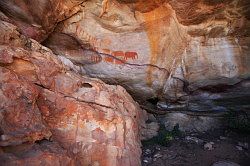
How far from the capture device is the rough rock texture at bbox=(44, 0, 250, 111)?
5.29 meters

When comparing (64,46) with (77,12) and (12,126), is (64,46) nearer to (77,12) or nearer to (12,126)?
(77,12)

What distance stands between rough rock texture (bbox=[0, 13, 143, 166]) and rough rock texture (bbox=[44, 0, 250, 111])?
803mm

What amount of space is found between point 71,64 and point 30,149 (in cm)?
221

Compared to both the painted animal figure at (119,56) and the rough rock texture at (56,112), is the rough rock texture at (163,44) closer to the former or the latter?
the painted animal figure at (119,56)

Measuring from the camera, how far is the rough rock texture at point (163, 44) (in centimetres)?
529

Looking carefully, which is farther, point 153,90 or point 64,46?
point 153,90

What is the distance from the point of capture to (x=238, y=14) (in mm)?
5418

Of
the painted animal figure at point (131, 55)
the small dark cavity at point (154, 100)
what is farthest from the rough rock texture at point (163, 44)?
the small dark cavity at point (154, 100)

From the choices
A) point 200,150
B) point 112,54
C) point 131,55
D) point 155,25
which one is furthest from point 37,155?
point 200,150

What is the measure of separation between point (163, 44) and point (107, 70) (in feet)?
3.76

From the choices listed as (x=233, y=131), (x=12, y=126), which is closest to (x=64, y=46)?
(x=12, y=126)

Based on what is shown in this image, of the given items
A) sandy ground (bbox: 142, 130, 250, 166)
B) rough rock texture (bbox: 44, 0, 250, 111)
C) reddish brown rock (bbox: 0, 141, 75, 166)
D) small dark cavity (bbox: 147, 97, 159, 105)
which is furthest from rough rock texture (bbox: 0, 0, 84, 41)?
sandy ground (bbox: 142, 130, 250, 166)

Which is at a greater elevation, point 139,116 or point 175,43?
point 175,43

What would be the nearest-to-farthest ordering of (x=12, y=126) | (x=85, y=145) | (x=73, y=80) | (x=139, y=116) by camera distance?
(x=12, y=126) < (x=85, y=145) < (x=73, y=80) < (x=139, y=116)
